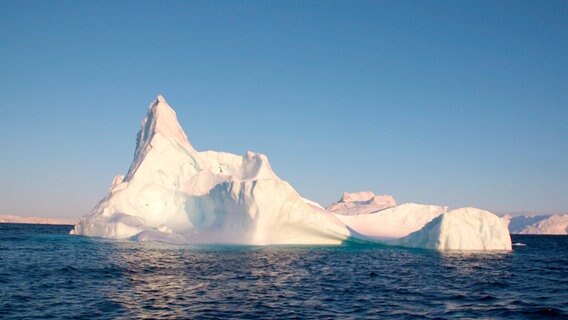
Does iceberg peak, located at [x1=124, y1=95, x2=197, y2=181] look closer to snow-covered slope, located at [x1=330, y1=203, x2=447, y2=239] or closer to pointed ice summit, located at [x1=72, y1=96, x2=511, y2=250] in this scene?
pointed ice summit, located at [x1=72, y1=96, x2=511, y2=250]

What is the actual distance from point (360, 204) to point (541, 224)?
74.6 metres

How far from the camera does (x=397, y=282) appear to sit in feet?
69.4

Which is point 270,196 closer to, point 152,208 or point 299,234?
point 299,234

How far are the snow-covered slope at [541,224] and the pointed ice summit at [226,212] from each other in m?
91.7

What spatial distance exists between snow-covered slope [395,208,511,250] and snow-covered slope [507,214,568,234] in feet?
316

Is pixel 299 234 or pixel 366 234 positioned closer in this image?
pixel 299 234

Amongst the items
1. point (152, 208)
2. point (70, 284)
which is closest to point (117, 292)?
point (70, 284)

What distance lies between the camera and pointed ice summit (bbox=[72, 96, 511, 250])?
1682 inches

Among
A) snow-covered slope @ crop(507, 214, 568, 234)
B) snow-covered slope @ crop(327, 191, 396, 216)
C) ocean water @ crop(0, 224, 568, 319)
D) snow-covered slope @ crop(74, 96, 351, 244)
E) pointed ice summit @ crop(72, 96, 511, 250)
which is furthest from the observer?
snow-covered slope @ crop(507, 214, 568, 234)

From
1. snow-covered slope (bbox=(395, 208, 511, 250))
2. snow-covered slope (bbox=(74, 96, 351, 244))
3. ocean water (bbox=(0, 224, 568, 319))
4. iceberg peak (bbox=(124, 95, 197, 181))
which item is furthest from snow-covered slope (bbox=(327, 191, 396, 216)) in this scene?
ocean water (bbox=(0, 224, 568, 319))

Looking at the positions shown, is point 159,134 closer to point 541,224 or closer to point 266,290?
point 266,290

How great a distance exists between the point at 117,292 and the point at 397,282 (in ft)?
38.1

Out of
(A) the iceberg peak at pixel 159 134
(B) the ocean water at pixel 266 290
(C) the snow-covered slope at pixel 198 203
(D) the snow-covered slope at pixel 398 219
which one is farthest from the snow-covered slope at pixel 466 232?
(A) the iceberg peak at pixel 159 134

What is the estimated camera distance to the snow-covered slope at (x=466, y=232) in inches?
1644
